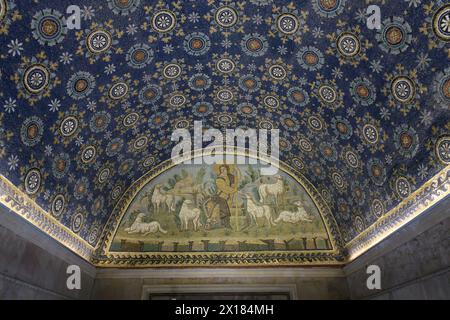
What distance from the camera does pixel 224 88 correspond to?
7070 millimetres

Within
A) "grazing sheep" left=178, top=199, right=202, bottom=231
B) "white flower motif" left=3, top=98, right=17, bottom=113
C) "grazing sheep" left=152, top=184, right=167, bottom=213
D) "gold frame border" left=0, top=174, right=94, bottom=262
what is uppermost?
"grazing sheep" left=152, top=184, right=167, bottom=213

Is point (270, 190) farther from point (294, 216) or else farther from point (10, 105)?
point (10, 105)

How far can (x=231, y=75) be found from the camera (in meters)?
6.69

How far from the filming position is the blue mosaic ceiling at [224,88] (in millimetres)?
4348

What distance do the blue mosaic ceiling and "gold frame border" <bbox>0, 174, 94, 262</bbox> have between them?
0.15 m

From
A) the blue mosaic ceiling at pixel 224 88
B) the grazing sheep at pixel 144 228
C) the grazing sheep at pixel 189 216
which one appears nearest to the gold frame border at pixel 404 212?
the blue mosaic ceiling at pixel 224 88

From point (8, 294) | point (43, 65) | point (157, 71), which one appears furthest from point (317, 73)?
point (8, 294)

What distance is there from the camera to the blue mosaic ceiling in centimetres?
435

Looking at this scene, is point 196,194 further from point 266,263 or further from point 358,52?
point 358,52

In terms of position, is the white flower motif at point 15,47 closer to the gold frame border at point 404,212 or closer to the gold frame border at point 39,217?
the gold frame border at point 39,217

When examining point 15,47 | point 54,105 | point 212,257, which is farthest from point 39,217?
point 212,257

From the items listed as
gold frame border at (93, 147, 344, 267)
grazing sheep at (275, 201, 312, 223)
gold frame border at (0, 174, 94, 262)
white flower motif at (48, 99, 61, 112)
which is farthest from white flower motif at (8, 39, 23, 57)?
grazing sheep at (275, 201, 312, 223)

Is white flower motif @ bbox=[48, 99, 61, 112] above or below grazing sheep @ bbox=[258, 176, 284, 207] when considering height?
below

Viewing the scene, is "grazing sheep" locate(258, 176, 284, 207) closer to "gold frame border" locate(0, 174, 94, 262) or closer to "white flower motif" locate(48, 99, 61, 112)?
"gold frame border" locate(0, 174, 94, 262)
